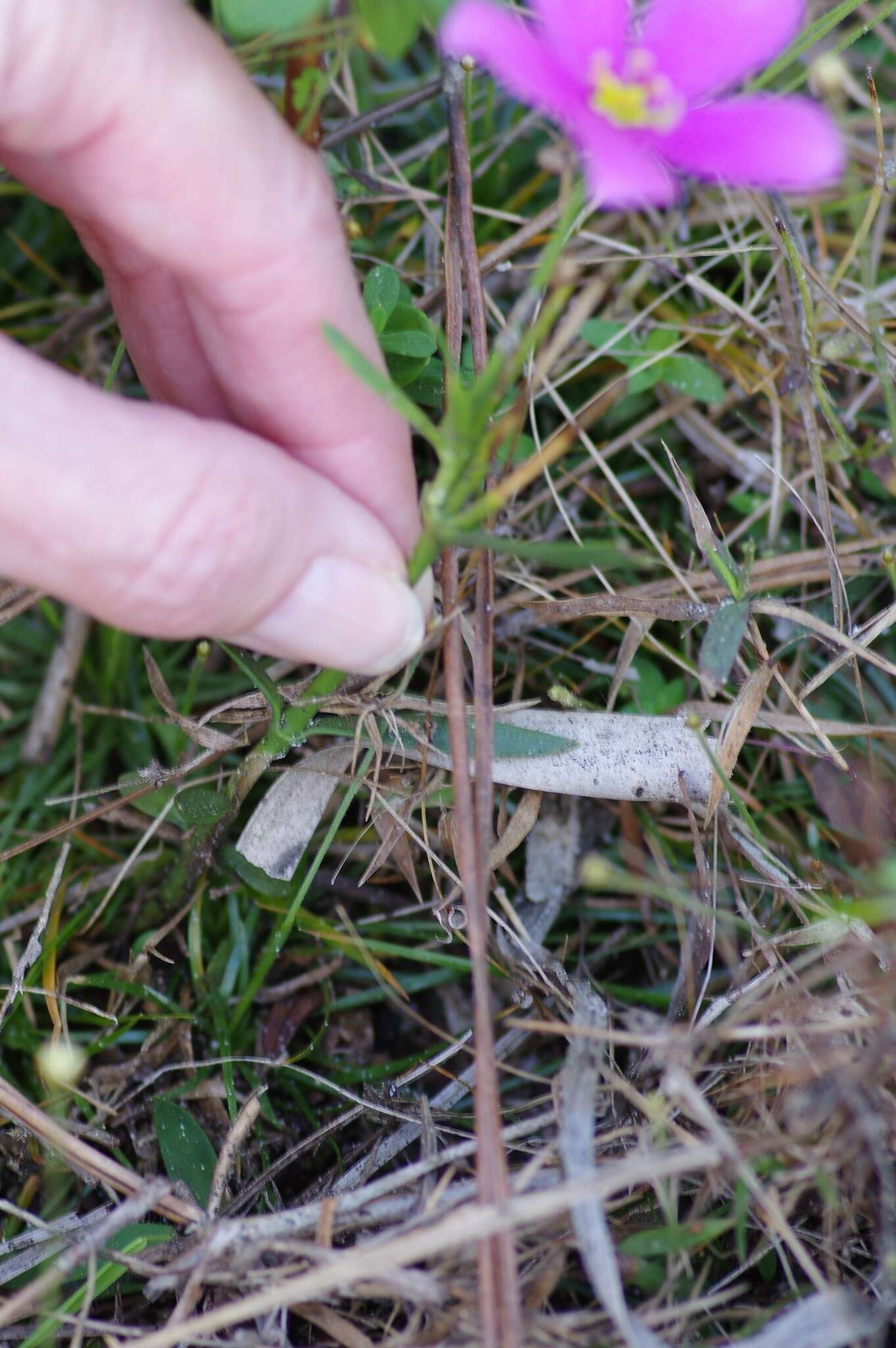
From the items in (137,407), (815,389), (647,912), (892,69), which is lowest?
(647,912)

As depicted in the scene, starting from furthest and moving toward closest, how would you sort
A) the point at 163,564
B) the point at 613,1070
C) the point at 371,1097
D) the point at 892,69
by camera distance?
the point at 892,69 → the point at 371,1097 → the point at 613,1070 → the point at 163,564

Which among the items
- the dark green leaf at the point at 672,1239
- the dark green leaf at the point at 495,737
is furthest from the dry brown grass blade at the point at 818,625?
the dark green leaf at the point at 672,1239

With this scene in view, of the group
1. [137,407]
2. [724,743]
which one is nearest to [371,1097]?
[724,743]

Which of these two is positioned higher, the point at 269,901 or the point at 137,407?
the point at 137,407

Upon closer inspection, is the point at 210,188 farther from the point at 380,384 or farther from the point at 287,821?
the point at 287,821

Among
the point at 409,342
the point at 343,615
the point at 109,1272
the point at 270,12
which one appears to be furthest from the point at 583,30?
the point at 109,1272

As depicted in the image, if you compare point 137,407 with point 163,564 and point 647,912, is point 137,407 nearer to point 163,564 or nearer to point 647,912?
point 163,564

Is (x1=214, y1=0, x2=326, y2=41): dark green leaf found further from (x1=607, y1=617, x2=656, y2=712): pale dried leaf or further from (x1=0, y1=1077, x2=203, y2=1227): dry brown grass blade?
(x1=0, y1=1077, x2=203, y2=1227): dry brown grass blade

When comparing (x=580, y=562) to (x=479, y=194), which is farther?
(x=479, y=194)

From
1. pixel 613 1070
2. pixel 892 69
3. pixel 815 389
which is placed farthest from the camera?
pixel 892 69
